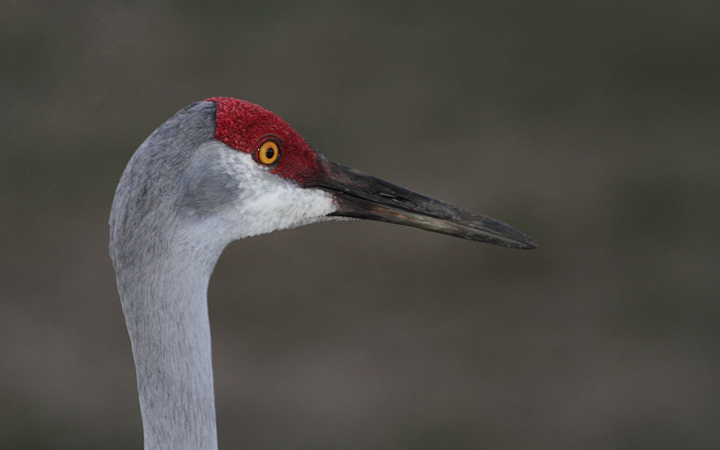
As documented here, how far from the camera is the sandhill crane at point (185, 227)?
1.80 m

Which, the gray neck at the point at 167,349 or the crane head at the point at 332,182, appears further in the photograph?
the crane head at the point at 332,182

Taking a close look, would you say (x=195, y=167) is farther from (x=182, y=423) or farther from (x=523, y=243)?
(x=523, y=243)

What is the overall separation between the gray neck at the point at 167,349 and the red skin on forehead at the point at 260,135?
384 millimetres

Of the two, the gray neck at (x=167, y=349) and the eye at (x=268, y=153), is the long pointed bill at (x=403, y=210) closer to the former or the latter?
the eye at (x=268, y=153)

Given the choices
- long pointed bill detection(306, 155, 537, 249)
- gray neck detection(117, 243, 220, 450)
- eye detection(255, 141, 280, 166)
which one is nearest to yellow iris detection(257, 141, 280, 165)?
eye detection(255, 141, 280, 166)

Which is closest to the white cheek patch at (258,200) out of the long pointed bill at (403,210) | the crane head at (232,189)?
the crane head at (232,189)

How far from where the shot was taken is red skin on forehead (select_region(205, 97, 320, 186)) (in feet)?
6.25

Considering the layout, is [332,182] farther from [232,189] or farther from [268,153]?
[232,189]

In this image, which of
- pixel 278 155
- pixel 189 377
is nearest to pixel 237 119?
pixel 278 155

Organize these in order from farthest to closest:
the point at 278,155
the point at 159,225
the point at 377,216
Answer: the point at 377,216 < the point at 278,155 < the point at 159,225

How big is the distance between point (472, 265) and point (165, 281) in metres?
4.53

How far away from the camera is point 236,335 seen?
5.36 m

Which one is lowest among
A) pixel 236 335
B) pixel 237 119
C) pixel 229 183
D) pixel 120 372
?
pixel 120 372

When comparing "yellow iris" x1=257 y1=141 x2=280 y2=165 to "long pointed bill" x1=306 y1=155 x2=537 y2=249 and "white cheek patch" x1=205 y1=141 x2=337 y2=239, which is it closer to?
"white cheek patch" x1=205 y1=141 x2=337 y2=239
